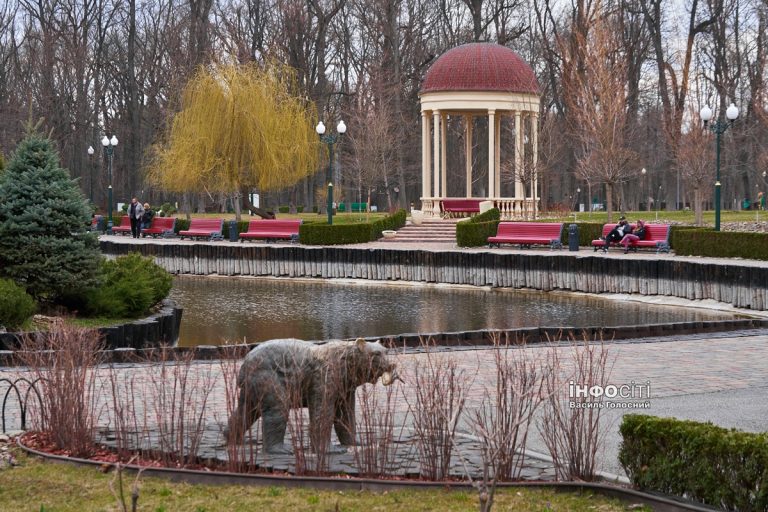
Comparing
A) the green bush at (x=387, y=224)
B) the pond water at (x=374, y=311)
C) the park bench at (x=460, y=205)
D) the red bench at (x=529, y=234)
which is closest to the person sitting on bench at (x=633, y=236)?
the red bench at (x=529, y=234)

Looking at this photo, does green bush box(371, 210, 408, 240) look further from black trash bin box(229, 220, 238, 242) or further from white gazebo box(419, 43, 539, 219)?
black trash bin box(229, 220, 238, 242)

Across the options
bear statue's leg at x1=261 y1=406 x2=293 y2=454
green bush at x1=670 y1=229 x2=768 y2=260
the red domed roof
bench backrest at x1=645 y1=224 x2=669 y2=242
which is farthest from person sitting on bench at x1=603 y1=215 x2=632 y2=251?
bear statue's leg at x1=261 y1=406 x2=293 y2=454

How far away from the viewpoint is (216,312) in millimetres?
23250

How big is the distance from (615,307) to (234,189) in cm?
2434

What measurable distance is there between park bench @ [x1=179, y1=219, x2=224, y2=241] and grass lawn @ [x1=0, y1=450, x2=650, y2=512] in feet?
105

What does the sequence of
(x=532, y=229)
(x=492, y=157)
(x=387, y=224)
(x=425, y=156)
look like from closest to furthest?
(x=532, y=229)
(x=387, y=224)
(x=492, y=157)
(x=425, y=156)

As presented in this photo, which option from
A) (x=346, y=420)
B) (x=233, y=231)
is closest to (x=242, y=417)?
(x=346, y=420)

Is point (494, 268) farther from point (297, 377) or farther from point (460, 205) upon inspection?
point (297, 377)

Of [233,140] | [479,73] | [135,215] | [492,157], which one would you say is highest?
[479,73]

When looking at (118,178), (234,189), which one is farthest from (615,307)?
(118,178)

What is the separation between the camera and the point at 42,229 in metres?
17.0

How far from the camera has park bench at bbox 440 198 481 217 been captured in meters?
41.1

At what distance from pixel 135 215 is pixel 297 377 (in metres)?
33.9

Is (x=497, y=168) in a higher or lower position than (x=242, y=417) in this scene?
higher
